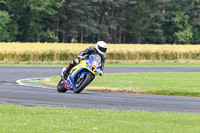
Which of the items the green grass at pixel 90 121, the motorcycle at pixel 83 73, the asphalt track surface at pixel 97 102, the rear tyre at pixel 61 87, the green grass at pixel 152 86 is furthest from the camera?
the green grass at pixel 152 86

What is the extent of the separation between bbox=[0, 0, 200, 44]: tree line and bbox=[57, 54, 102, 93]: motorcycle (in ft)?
202

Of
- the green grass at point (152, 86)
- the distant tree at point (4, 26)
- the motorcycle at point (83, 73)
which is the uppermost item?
the distant tree at point (4, 26)

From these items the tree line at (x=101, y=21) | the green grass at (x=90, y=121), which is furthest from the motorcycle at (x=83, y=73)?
the tree line at (x=101, y=21)

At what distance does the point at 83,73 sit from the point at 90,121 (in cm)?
616

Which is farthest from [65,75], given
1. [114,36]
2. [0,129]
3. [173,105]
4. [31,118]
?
[114,36]

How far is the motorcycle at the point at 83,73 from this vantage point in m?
16.8

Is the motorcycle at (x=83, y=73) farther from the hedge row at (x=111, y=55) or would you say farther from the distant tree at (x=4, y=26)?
the distant tree at (x=4, y=26)

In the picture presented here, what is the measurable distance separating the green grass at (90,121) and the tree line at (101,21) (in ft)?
219

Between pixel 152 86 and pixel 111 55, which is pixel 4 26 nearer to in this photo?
pixel 111 55

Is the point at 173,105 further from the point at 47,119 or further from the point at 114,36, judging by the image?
the point at 114,36

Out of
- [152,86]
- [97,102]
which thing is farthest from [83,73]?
[152,86]

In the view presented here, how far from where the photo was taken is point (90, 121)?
10.9 meters

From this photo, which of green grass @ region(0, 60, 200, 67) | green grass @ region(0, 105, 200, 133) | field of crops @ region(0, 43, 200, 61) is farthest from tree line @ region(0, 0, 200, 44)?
green grass @ region(0, 105, 200, 133)

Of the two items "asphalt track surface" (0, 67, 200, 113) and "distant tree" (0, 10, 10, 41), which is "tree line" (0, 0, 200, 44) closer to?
"distant tree" (0, 10, 10, 41)
